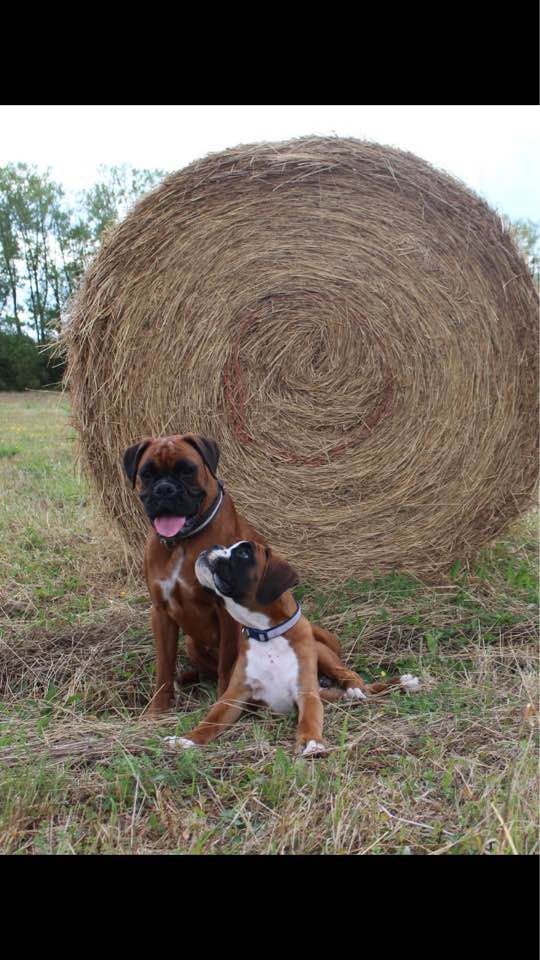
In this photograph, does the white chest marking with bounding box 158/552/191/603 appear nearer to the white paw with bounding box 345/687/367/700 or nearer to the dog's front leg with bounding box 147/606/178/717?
the dog's front leg with bounding box 147/606/178/717

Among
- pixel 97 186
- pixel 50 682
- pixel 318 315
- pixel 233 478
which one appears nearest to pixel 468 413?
pixel 318 315

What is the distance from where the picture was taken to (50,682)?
3.86 metres

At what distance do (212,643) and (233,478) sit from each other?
142 cm

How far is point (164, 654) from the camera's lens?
3.68 metres

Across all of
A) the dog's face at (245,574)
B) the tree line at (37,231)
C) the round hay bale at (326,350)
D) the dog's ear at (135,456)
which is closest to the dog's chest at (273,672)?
the dog's face at (245,574)

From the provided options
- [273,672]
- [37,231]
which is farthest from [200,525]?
[37,231]

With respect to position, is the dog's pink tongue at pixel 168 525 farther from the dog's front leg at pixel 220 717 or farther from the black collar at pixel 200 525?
the dog's front leg at pixel 220 717

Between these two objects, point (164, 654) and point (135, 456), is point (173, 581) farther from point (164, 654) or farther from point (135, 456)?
point (135, 456)

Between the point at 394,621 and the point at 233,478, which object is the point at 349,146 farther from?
the point at 394,621

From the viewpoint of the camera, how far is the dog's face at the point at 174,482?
11.4ft

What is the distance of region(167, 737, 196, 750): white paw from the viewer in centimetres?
305

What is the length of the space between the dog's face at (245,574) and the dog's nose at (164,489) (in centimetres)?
30

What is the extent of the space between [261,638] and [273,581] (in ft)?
0.87

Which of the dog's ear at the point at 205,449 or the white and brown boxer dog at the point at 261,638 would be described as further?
the dog's ear at the point at 205,449
